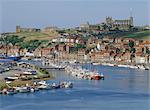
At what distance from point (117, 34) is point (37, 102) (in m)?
21.6

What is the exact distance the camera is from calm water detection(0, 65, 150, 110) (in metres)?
9.90

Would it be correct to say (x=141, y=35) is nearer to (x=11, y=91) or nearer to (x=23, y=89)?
(x=23, y=89)

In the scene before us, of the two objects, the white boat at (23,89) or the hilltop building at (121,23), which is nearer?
the white boat at (23,89)

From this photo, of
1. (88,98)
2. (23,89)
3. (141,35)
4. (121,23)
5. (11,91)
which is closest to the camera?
(88,98)

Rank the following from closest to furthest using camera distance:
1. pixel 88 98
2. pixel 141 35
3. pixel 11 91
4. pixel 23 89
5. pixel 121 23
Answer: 1. pixel 88 98
2. pixel 11 91
3. pixel 23 89
4. pixel 141 35
5. pixel 121 23

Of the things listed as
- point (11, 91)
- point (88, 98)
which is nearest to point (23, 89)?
point (11, 91)

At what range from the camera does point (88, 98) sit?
1100 centimetres

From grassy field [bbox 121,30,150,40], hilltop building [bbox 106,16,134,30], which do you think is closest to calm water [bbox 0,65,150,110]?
grassy field [bbox 121,30,150,40]

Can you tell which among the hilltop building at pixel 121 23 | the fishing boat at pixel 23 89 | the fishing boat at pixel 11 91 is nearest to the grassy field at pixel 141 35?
the hilltop building at pixel 121 23

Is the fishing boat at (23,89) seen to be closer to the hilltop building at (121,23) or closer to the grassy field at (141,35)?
the grassy field at (141,35)

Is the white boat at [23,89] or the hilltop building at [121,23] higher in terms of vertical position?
the hilltop building at [121,23]

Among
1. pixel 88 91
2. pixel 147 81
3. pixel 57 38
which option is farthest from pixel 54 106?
pixel 57 38

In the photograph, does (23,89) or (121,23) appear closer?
(23,89)

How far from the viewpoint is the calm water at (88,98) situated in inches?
390
